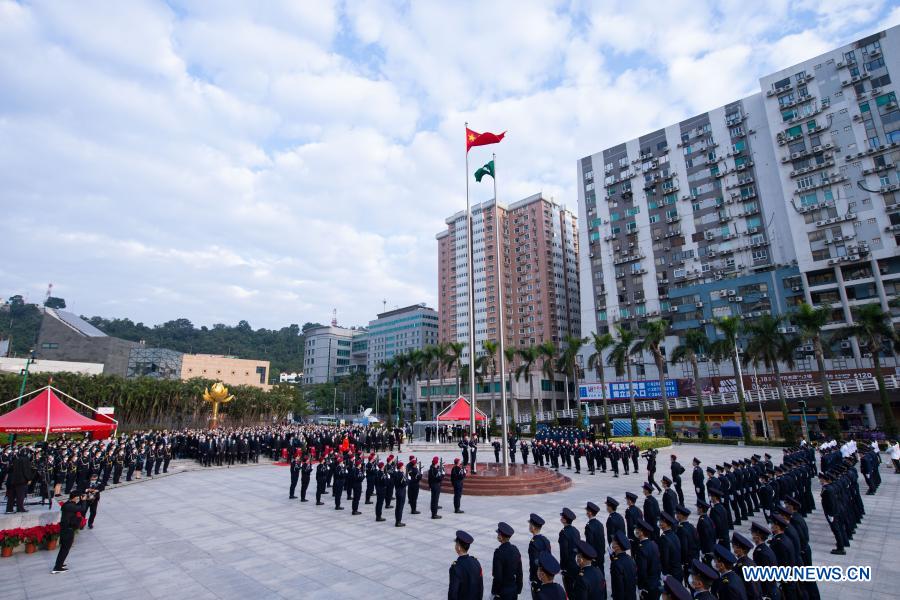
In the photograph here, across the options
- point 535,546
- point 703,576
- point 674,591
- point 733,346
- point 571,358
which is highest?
point 571,358

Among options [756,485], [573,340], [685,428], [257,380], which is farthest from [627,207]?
[257,380]

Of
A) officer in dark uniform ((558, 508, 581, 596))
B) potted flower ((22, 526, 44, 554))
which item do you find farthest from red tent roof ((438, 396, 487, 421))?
officer in dark uniform ((558, 508, 581, 596))

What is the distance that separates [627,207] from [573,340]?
34980mm

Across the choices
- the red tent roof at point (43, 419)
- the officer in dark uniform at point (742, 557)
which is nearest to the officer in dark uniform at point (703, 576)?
the officer in dark uniform at point (742, 557)

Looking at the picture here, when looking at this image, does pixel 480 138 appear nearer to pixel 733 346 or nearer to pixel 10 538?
pixel 10 538

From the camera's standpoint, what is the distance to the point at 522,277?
311 ft

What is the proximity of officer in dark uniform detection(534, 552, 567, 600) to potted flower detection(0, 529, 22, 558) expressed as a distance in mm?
12581

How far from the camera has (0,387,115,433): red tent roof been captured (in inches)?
727

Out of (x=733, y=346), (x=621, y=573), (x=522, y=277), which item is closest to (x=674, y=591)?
(x=621, y=573)

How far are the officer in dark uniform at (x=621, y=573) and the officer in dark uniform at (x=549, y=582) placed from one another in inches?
53.3

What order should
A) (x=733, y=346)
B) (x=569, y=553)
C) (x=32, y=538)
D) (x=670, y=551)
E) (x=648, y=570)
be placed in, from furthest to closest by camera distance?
(x=733, y=346)
(x=32, y=538)
(x=569, y=553)
(x=670, y=551)
(x=648, y=570)

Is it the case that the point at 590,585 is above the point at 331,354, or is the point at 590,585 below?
below

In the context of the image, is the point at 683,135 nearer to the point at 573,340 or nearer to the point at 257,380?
the point at 573,340

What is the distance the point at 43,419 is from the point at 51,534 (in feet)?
35.4
